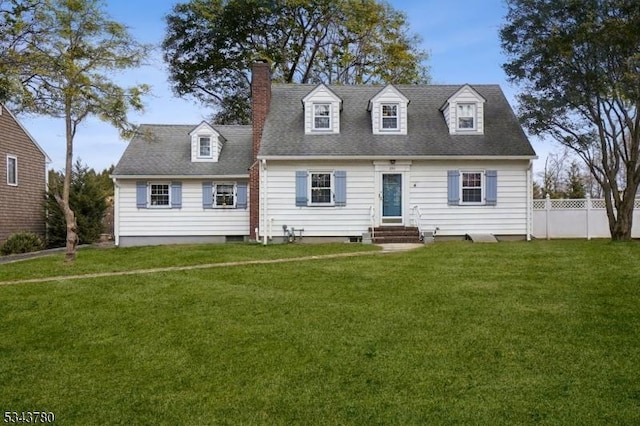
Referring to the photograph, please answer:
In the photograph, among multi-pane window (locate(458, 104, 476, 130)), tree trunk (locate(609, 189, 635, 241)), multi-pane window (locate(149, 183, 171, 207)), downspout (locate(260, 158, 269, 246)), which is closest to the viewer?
tree trunk (locate(609, 189, 635, 241))

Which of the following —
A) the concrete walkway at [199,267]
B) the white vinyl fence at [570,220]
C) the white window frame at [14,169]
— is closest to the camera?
the concrete walkway at [199,267]

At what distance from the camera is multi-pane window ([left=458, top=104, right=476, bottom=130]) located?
1991cm

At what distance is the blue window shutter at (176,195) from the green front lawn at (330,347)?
9728mm

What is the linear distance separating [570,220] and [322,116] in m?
10.3

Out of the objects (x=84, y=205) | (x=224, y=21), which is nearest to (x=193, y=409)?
(x=84, y=205)

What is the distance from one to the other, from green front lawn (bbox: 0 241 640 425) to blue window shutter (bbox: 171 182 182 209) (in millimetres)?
9728

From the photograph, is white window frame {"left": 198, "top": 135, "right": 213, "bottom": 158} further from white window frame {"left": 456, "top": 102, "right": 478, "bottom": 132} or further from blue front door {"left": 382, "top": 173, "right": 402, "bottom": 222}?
white window frame {"left": 456, "top": 102, "right": 478, "bottom": 132}

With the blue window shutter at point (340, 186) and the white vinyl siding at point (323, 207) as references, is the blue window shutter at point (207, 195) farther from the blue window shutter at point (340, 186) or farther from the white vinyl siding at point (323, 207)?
the blue window shutter at point (340, 186)

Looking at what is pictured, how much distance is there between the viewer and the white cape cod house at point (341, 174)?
747 inches

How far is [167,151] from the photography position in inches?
864

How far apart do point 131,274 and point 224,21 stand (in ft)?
78.4

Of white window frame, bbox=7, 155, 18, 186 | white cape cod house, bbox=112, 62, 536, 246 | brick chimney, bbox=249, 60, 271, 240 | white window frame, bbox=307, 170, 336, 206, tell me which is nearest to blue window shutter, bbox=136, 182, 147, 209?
white cape cod house, bbox=112, 62, 536, 246

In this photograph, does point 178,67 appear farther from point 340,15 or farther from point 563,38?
point 563,38

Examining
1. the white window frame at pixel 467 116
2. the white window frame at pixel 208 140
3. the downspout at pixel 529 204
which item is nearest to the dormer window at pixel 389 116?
the white window frame at pixel 467 116
